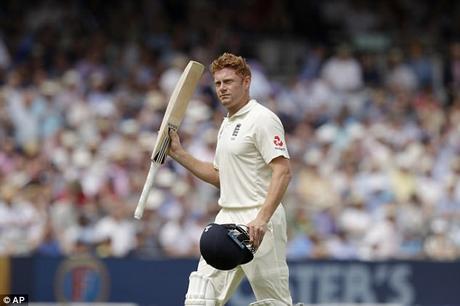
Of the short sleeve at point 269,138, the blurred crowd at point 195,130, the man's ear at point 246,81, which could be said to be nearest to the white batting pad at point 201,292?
the short sleeve at point 269,138

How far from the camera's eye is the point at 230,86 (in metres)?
7.54

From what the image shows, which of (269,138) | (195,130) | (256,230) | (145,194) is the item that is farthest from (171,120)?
(195,130)

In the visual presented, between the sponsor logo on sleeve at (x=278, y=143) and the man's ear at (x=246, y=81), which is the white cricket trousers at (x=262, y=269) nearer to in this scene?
the sponsor logo on sleeve at (x=278, y=143)

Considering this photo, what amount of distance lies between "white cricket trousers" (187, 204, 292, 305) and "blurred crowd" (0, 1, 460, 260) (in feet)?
18.6

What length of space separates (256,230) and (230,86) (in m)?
0.91

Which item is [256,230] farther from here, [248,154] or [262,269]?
[248,154]

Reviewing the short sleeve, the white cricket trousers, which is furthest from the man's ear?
the white cricket trousers

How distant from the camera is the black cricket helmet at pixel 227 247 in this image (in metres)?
7.20

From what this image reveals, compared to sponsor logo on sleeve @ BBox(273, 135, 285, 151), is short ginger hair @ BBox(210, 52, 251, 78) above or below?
above

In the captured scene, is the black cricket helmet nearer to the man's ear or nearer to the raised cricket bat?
the raised cricket bat

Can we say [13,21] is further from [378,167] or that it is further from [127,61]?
[378,167]

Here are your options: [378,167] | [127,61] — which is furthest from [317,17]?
[378,167]

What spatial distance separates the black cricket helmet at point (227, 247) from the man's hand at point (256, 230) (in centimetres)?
4

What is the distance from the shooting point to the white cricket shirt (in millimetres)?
7466
